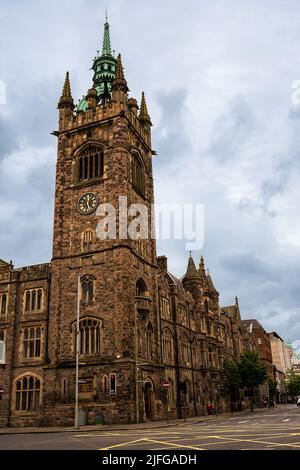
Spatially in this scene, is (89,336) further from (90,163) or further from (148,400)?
(90,163)

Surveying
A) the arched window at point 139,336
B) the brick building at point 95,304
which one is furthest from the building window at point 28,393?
the arched window at point 139,336

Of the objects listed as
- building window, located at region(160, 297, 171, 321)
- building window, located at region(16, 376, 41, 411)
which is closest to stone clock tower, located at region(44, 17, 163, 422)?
building window, located at region(16, 376, 41, 411)

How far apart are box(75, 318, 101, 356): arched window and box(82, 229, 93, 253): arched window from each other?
6.97 m

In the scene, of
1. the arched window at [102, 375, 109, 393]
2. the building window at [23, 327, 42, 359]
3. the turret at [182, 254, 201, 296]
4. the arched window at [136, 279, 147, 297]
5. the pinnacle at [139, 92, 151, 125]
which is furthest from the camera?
Result: the turret at [182, 254, 201, 296]

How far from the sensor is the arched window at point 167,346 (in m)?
50.4

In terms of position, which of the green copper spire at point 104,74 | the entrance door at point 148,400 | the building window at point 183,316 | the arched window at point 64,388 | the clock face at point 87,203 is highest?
the green copper spire at point 104,74

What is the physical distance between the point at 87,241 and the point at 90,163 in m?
8.93

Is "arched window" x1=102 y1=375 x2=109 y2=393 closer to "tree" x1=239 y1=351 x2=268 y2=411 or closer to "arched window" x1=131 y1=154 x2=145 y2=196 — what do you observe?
"arched window" x1=131 y1=154 x2=145 y2=196

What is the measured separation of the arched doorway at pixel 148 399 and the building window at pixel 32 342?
35.0 feet

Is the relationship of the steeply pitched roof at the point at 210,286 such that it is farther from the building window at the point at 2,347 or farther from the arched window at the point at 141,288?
the building window at the point at 2,347

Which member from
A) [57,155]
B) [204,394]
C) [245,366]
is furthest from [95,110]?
[245,366]

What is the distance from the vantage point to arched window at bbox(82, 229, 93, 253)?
147 ft

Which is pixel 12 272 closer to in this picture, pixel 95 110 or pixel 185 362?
pixel 95 110

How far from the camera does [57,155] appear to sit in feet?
166
